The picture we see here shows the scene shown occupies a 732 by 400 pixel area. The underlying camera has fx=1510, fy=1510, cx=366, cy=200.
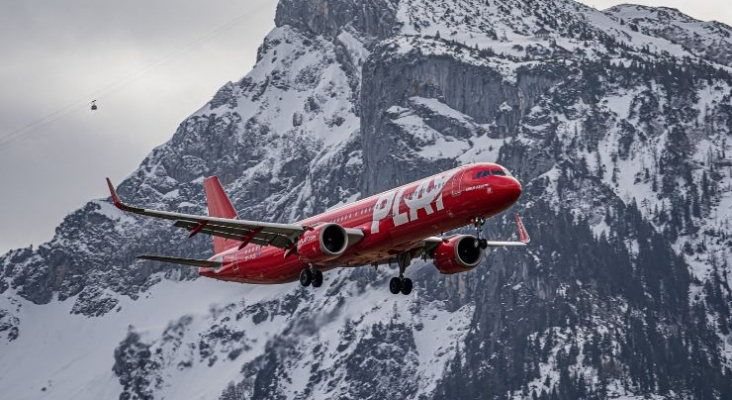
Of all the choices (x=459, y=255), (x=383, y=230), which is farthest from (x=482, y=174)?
(x=459, y=255)

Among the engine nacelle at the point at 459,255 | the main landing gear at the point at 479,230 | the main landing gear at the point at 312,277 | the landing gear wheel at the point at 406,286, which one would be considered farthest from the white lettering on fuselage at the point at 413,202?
the landing gear wheel at the point at 406,286

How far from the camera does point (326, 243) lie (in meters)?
111

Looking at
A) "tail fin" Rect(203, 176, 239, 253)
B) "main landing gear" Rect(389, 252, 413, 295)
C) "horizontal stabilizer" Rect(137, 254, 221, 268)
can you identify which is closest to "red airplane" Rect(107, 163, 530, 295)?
"main landing gear" Rect(389, 252, 413, 295)

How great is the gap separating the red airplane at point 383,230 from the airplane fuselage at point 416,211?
7 centimetres

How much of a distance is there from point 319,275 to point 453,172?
14212 millimetres

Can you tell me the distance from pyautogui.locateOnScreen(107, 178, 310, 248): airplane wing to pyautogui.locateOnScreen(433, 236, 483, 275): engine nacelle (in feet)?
37.8

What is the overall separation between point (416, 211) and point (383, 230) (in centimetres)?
329

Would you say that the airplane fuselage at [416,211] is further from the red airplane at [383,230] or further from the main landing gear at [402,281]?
the main landing gear at [402,281]

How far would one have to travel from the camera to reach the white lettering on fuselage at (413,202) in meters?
108

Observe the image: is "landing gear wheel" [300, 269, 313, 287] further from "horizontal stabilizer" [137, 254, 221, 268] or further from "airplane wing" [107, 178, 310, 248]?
"horizontal stabilizer" [137, 254, 221, 268]

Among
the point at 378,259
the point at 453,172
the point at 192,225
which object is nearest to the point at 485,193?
the point at 453,172

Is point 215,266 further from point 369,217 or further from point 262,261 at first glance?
point 369,217

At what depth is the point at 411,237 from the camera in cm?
10981

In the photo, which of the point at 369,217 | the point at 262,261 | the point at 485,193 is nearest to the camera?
the point at 485,193
